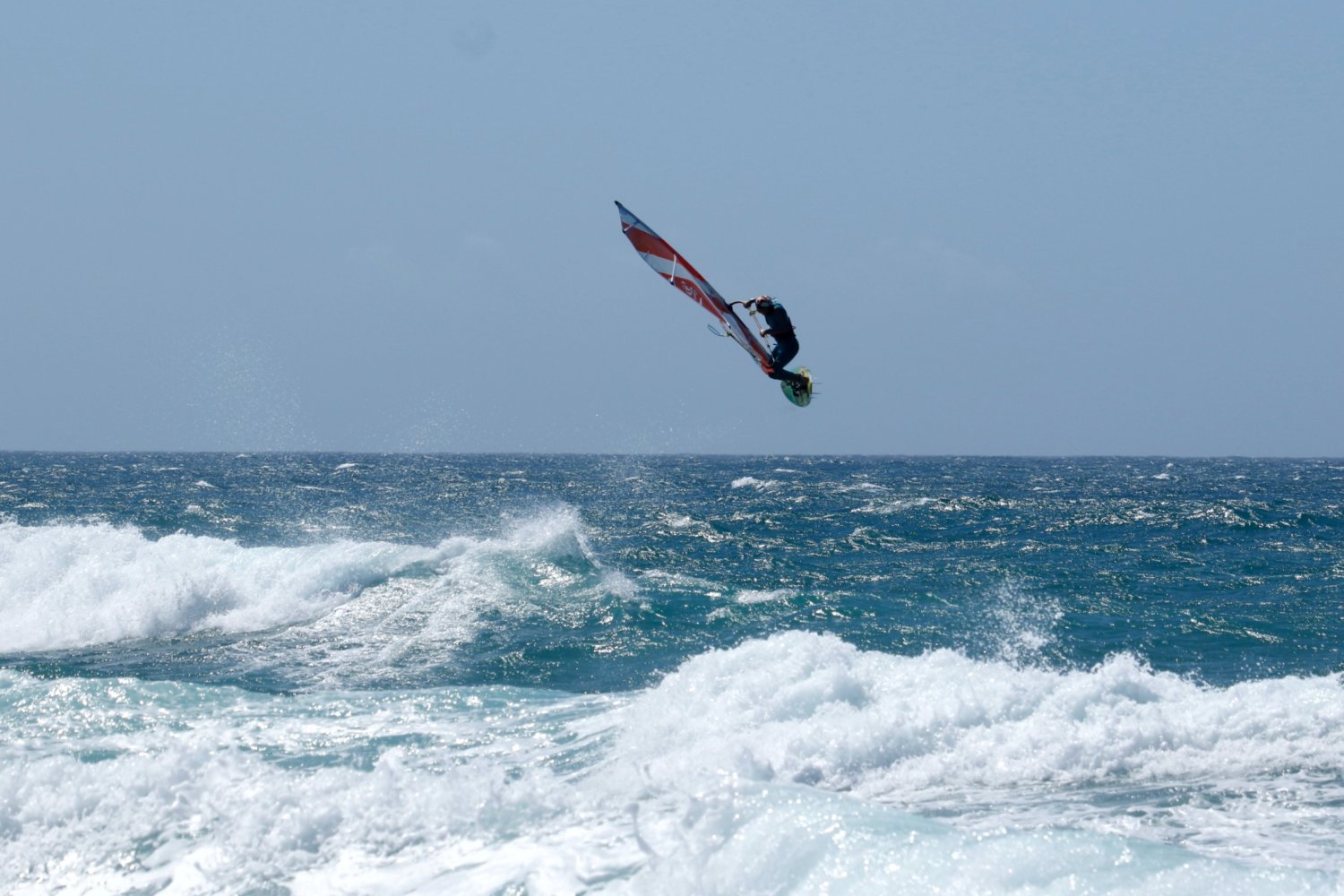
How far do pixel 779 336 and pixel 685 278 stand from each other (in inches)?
63.5

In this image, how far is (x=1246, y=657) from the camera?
1355 centimetres

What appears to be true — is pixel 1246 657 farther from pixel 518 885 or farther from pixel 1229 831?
pixel 518 885

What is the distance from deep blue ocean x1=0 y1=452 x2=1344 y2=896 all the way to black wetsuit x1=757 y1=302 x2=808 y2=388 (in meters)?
2.95

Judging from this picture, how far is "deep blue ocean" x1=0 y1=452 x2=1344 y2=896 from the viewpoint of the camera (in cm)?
724

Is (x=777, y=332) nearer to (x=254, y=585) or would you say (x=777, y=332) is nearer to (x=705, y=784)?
(x=705, y=784)

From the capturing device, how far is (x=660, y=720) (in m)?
10.3

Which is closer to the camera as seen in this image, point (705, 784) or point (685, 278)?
point (705, 784)

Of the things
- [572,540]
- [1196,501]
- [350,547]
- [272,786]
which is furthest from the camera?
[1196,501]

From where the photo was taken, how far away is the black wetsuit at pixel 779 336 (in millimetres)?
11695

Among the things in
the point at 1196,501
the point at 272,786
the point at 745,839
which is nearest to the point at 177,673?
the point at 272,786

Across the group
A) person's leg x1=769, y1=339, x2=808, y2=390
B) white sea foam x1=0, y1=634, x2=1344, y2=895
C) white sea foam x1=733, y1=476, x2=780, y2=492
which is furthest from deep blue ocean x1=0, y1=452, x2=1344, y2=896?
white sea foam x1=733, y1=476, x2=780, y2=492

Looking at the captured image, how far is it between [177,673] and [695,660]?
6.47 meters

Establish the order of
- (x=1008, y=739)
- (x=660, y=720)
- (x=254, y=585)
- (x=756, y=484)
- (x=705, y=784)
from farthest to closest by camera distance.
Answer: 1. (x=756, y=484)
2. (x=254, y=585)
3. (x=660, y=720)
4. (x=1008, y=739)
5. (x=705, y=784)

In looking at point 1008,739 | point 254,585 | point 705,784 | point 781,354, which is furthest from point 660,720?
point 254,585
